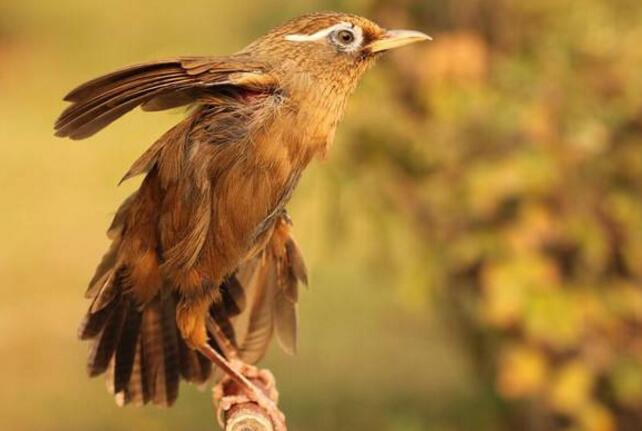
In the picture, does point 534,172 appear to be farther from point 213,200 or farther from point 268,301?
point 213,200

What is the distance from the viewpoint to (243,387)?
348 centimetres

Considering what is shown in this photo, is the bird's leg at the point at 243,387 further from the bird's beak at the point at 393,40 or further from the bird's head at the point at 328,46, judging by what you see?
the bird's beak at the point at 393,40

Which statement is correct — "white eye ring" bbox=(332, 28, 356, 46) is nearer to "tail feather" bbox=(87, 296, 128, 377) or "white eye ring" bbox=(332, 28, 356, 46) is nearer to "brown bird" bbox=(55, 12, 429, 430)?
"brown bird" bbox=(55, 12, 429, 430)

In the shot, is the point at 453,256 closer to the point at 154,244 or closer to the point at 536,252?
the point at 536,252

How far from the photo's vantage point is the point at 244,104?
132 inches

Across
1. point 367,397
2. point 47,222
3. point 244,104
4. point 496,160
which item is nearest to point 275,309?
point 244,104

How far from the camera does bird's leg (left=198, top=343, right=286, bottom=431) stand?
3416 mm

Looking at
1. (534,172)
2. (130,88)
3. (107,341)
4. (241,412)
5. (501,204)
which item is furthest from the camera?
(501,204)

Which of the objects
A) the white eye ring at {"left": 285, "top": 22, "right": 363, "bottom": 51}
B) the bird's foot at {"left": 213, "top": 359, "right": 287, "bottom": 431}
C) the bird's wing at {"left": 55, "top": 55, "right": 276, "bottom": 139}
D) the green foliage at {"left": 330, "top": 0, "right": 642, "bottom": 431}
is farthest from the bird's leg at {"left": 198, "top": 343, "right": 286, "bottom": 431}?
the green foliage at {"left": 330, "top": 0, "right": 642, "bottom": 431}

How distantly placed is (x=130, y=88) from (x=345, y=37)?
66 cm

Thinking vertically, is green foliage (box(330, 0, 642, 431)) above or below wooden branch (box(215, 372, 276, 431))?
above

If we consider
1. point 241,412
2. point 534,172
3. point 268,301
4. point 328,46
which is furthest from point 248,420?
point 534,172

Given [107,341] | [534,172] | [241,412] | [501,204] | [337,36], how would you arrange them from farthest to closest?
[501,204] → [534,172] → [107,341] → [337,36] → [241,412]

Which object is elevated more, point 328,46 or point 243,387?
point 328,46
